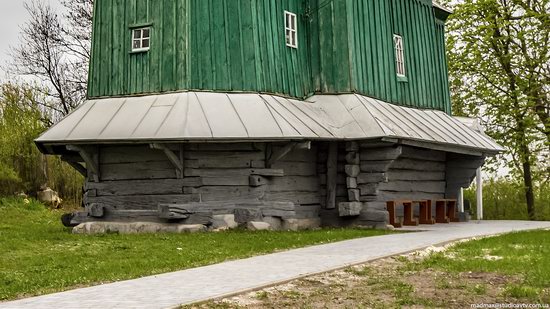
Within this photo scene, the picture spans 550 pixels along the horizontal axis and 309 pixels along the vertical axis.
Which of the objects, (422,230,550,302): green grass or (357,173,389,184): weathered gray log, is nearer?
(422,230,550,302): green grass

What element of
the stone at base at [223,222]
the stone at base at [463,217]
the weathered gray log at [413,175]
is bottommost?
the stone at base at [463,217]

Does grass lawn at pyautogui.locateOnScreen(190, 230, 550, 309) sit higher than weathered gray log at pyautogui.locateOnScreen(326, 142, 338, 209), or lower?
lower

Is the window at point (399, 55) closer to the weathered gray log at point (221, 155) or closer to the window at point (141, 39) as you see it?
the weathered gray log at point (221, 155)

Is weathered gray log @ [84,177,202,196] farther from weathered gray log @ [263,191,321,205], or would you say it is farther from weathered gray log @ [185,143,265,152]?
weathered gray log @ [263,191,321,205]

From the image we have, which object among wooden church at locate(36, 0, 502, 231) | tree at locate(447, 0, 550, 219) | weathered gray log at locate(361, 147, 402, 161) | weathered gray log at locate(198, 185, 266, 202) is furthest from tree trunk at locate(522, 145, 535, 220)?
weathered gray log at locate(198, 185, 266, 202)

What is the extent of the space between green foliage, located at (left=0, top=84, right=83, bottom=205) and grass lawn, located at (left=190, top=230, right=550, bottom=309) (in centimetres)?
1966

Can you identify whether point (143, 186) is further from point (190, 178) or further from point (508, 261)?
point (508, 261)

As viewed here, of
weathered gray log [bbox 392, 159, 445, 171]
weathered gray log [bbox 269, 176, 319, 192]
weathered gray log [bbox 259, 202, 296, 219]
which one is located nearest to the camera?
weathered gray log [bbox 259, 202, 296, 219]

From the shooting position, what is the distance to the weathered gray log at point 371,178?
55.1ft

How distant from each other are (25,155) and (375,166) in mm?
15329

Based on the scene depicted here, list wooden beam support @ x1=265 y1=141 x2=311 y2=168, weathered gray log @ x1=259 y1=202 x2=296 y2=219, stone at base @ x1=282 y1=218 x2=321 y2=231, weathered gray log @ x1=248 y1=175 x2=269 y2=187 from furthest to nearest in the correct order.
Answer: stone at base @ x1=282 y1=218 x2=321 y2=231 → weathered gray log @ x1=259 y1=202 x2=296 y2=219 → weathered gray log @ x1=248 y1=175 x2=269 y2=187 → wooden beam support @ x1=265 y1=141 x2=311 y2=168

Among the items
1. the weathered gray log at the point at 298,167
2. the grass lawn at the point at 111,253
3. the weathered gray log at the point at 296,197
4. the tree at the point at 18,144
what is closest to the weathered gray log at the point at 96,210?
the grass lawn at the point at 111,253

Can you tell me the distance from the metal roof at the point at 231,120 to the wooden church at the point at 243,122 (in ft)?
0.15

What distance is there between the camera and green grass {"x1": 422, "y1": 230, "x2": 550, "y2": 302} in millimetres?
7446
